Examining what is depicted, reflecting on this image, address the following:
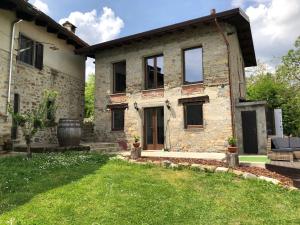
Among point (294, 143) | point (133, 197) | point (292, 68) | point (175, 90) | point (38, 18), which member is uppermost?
point (292, 68)

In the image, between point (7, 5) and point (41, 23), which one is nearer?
point (7, 5)

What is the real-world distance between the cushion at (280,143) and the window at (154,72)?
607cm

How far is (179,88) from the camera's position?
13133 millimetres

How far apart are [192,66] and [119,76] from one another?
443 cm

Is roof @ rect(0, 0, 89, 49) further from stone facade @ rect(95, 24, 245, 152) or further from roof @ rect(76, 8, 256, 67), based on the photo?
stone facade @ rect(95, 24, 245, 152)

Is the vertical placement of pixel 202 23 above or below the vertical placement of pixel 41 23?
Answer: below

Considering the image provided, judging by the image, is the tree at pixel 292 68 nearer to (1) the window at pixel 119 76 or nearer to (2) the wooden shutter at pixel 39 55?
(1) the window at pixel 119 76

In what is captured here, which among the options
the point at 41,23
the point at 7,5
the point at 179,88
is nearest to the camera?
the point at 7,5

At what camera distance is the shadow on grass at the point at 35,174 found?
5.05m

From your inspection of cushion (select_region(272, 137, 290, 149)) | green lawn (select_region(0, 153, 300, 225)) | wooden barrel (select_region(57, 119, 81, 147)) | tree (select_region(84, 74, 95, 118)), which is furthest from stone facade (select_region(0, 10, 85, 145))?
tree (select_region(84, 74, 95, 118))

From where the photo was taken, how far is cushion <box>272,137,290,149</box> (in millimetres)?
9565

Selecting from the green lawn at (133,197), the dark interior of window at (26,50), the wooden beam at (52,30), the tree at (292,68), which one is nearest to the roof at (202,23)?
the wooden beam at (52,30)

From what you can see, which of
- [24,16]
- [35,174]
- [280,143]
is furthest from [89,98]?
[35,174]

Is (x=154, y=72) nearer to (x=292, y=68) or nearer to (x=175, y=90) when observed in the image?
(x=175, y=90)
